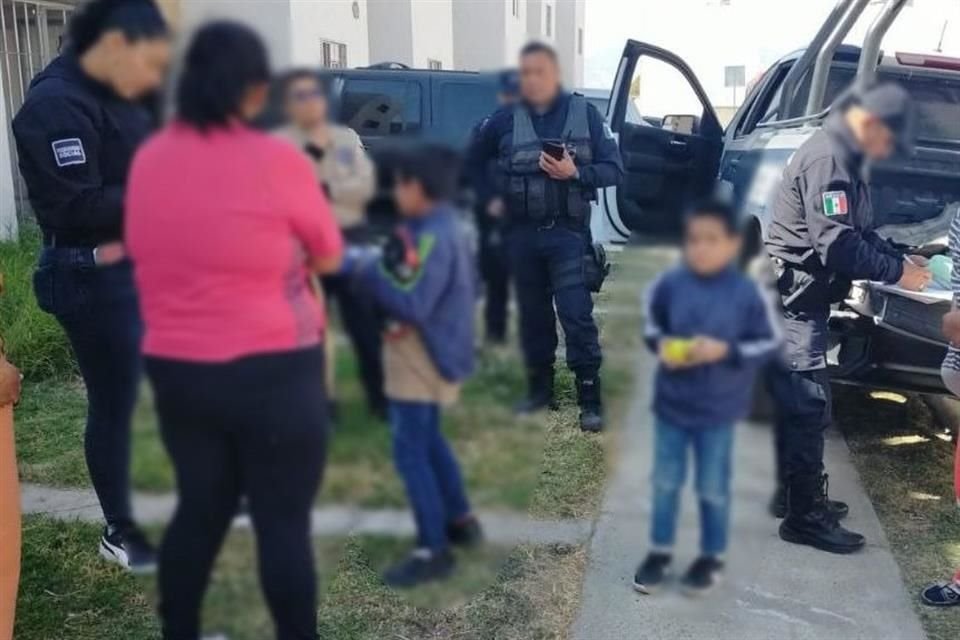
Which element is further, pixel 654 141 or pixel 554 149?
pixel 654 141

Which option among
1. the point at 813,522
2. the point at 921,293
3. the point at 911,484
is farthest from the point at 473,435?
the point at 911,484

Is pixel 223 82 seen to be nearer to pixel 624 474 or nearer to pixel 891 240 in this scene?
pixel 624 474

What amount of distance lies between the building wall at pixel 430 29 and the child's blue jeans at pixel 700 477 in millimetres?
728

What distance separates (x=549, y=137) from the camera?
1294 millimetres

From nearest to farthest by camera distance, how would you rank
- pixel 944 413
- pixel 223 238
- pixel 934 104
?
pixel 223 238 < pixel 934 104 < pixel 944 413

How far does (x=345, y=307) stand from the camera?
43.0 inches

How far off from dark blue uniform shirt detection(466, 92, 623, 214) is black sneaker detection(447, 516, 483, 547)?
409 mm

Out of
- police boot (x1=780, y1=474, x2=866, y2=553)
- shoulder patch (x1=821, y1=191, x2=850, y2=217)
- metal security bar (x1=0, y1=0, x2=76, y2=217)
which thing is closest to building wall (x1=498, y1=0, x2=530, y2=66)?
shoulder patch (x1=821, y1=191, x2=850, y2=217)

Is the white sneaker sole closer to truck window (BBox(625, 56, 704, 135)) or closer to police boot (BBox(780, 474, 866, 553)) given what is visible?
police boot (BBox(780, 474, 866, 553))

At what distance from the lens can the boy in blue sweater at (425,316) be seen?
3.43 feet

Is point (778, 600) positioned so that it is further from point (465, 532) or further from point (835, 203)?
point (465, 532)

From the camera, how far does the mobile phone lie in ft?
4.24

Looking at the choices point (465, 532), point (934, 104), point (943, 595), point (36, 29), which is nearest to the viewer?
point (465, 532)

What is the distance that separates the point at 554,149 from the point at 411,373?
0.41m
